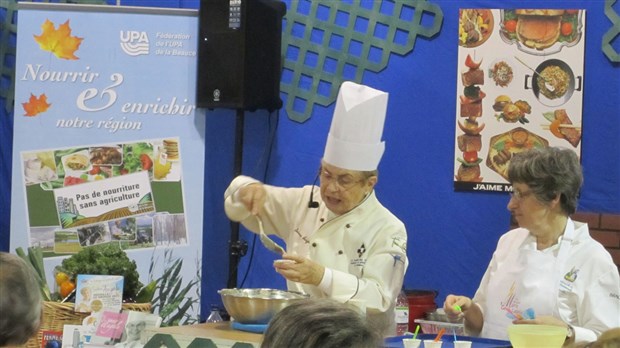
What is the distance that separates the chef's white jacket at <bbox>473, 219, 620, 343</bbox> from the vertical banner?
2231 mm

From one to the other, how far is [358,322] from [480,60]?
377cm

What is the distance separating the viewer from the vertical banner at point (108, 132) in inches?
203

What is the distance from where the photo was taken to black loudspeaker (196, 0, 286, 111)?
199 inches

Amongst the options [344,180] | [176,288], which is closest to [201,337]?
[344,180]

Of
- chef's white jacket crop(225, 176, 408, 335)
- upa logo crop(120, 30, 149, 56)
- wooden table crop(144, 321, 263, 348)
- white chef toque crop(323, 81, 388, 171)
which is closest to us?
wooden table crop(144, 321, 263, 348)

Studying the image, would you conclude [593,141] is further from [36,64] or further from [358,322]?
[358,322]

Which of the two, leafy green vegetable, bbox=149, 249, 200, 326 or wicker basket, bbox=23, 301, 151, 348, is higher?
wicker basket, bbox=23, 301, 151, 348

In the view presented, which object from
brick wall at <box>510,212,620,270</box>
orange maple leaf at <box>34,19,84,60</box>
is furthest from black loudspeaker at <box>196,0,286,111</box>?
brick wall at <box>510,212,620,270</box>

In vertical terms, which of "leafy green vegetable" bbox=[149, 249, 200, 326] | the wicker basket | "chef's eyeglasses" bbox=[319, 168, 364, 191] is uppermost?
"chef's eyeglasses" bbox=[319, 168, 364, 191]

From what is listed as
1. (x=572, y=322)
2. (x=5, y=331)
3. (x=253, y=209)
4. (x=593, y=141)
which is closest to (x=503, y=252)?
(x=572, y=322)

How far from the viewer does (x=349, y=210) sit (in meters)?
3.16

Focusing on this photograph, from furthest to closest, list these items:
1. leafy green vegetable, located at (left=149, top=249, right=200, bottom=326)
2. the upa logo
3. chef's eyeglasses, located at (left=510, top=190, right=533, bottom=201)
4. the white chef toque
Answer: the upa logo, leafy green vegetable, located at (left=149, top=249, right=200, bottom=326), chef's eyeglasses, located at (left=510, top=190, right=533, bottom=201), the white chef toque

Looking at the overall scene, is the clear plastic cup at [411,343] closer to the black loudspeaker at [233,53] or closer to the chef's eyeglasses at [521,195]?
the chef's eyeglasses at [521,195]

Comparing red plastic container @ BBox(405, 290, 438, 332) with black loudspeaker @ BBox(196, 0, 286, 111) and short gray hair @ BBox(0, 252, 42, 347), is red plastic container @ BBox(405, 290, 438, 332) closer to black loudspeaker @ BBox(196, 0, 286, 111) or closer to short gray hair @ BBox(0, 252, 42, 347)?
black loudspeaker @ BBox(196, 0, 286, 111)
